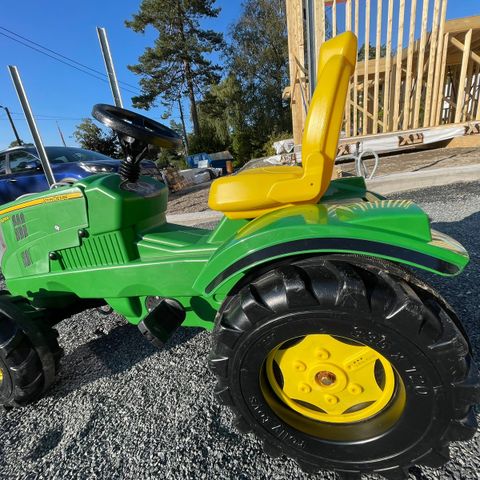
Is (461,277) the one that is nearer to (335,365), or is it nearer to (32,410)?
(335,365)

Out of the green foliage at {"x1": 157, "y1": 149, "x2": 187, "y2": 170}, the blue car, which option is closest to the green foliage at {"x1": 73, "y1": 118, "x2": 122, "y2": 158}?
the green foliage at {"x1": 157, "y1": 149, "x2": 187, "y2": 170}

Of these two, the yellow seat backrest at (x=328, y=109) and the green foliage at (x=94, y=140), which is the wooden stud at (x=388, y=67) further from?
the green foliage at (x=94, y=140)

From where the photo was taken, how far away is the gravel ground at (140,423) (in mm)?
1189

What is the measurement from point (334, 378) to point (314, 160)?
0.86 metres

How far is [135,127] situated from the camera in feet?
4.60

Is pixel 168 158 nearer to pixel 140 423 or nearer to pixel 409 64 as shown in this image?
pixel 409 64

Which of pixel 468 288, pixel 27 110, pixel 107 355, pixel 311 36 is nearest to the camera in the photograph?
pixel 107 355

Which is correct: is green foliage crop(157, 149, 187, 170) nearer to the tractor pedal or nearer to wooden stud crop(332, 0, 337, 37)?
wooden stud crop(332, 0, 337, 37)

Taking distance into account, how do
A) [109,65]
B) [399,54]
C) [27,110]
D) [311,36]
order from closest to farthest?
[109,65], [27,110], [311,36], [399,54]

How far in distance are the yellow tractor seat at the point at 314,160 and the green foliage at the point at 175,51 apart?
70.8 feet

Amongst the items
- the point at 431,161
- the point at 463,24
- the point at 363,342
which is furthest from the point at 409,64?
the point at 363,342

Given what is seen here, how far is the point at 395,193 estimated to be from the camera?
4.72 m

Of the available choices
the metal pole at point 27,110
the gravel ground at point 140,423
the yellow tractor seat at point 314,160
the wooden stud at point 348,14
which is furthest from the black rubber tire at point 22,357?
the wooden stud at point 348,14

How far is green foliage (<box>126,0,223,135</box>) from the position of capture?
723 inches
